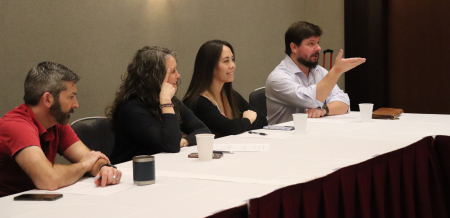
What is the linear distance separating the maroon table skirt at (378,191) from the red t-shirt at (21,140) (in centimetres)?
81

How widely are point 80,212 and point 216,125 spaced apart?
1.69 metres

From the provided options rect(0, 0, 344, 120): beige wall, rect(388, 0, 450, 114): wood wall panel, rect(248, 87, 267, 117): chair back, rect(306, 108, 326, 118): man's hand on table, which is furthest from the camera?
rect(388, 0, 450, 114): wood wall panel

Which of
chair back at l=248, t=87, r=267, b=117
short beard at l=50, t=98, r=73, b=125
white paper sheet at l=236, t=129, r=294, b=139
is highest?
short beard at l=50, t=98, r=73, b=125

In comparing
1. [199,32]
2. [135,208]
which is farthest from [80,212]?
[199,32]

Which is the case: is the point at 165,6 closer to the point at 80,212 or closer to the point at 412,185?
the point at 412,185

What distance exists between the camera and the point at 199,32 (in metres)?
4.20

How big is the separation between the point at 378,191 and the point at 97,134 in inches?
54.8

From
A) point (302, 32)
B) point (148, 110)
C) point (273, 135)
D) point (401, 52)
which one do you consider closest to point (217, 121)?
point (273, 135)

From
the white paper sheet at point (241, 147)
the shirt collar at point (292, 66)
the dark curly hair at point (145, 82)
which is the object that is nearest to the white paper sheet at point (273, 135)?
the white paper sheet at point (241, 147)

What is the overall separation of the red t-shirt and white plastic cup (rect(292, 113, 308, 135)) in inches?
43.8

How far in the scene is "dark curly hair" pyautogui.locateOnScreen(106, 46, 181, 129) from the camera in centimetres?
218

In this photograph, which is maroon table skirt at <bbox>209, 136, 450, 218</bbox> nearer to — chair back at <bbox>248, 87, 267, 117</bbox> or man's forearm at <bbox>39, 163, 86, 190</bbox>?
man's forearm at <bbox>39, 163, 86, 190</bbox>

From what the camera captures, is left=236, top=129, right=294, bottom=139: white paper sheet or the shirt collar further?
the shirt collar

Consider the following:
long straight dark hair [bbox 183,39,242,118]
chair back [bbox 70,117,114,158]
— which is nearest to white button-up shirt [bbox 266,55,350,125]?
long straight dark hair [bbox 183,39,242,118]
